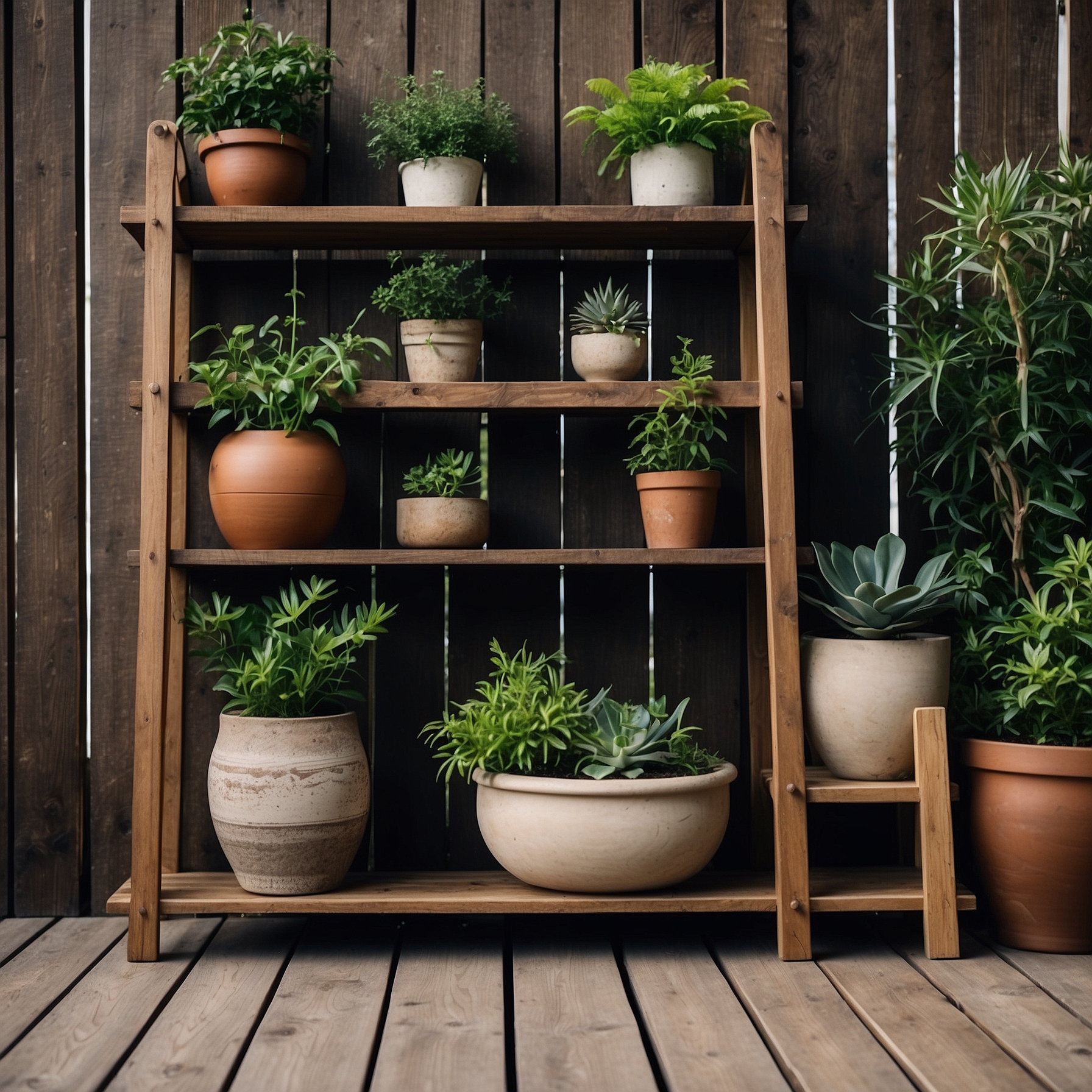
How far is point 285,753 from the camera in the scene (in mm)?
2080

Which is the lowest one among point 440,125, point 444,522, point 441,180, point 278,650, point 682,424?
point 278,650

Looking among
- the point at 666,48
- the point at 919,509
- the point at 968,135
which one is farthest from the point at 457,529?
the point at 968,135

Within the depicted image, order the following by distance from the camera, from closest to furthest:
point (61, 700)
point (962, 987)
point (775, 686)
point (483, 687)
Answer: point (962, 987) < point (775, 686) < point (483, 687) < point (61, 700)

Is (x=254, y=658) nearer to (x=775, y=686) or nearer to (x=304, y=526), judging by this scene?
(x=304, y=526)

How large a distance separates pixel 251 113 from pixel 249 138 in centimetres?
6

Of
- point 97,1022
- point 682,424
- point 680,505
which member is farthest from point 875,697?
point 97,1022

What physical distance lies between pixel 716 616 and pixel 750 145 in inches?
41.8

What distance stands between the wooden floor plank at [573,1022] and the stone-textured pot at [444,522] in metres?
0.87

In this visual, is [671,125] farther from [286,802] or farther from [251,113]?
[286,802]

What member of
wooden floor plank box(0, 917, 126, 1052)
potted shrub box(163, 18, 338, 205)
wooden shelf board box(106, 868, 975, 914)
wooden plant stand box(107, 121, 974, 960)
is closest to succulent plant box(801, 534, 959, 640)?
wooden plant stand box(107, 121, 974, 960)

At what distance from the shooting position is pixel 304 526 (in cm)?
221

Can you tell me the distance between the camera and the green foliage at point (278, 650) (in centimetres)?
213

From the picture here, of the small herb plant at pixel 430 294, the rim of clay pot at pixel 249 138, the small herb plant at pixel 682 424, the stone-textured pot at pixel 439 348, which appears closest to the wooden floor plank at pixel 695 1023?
the small herb plant at pixel 682 424

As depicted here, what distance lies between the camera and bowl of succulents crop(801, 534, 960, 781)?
2117 mm
